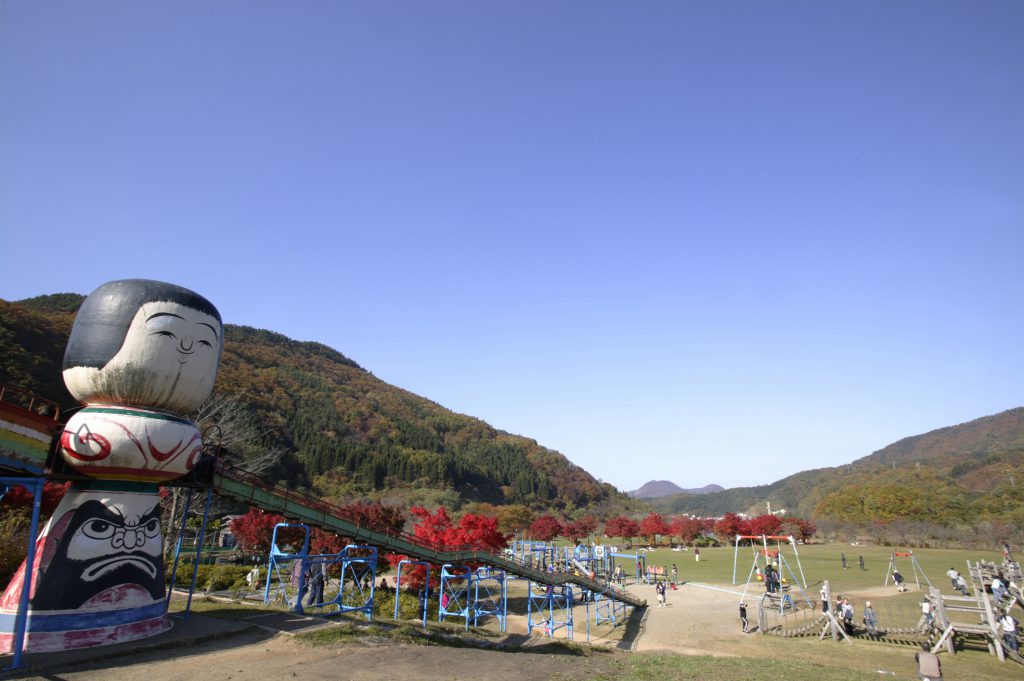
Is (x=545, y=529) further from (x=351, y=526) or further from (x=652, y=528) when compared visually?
(x=351, y=526)

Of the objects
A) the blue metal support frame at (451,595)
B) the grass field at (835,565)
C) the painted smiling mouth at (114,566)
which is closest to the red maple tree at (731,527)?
the grass field at (835,565)

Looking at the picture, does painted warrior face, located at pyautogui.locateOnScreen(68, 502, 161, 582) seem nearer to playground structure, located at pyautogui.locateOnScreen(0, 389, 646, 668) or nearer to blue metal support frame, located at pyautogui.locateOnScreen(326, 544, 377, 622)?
playground structure, located at pyautogui.locateOnScreen(0, 389, 646, 668)

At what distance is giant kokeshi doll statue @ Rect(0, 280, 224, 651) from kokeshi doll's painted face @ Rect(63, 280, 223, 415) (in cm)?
3

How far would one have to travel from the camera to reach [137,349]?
14594mm

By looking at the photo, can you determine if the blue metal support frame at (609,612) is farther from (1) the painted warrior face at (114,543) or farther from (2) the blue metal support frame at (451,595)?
(1) the painted warrior face at (114,543)

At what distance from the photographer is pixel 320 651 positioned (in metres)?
14.4

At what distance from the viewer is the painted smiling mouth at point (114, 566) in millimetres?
13828

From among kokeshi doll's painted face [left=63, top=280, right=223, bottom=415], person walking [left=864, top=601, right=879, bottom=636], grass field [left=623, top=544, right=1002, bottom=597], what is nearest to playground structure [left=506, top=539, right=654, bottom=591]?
grass field [left=623, top=544, right=1002, bottom=597]

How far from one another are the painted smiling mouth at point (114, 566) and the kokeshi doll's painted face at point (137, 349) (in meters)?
4.10

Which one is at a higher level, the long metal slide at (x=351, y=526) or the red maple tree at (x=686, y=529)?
the long metal slide at (x=351, y=526)

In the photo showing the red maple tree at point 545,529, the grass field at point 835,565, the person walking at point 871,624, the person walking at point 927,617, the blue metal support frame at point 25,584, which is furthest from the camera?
the red maple tree at point 545,529

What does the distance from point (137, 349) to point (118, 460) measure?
2.98m

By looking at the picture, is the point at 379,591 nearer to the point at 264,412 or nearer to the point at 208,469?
the point at 208,469

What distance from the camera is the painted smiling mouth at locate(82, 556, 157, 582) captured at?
1383 cm
